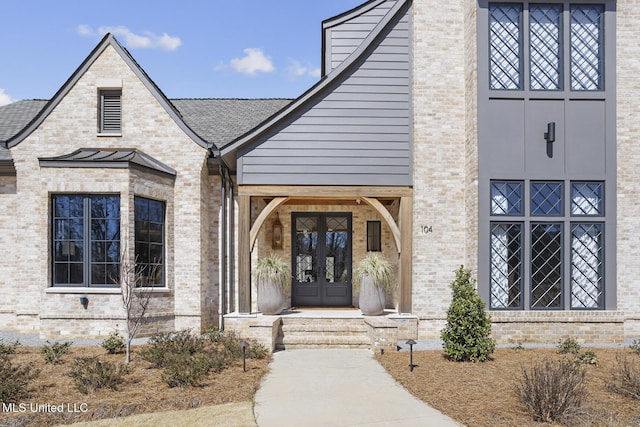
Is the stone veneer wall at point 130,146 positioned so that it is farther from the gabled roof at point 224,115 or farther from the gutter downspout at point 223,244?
the gabled roof at point 224,115

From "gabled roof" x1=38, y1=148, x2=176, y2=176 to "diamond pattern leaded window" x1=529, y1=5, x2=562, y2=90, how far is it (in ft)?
26.9

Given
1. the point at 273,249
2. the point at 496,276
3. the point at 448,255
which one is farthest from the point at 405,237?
the point at 273,249

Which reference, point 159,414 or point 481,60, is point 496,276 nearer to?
point 481,60

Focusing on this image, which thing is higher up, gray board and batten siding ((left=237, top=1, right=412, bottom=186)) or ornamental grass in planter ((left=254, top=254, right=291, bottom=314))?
gray board and batten siding ((left=237, top=1, right=412, bottom=186))

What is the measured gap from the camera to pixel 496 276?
10.3 metres

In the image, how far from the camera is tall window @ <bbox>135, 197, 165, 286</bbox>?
10.8m

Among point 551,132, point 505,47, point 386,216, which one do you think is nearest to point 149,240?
point 386,216

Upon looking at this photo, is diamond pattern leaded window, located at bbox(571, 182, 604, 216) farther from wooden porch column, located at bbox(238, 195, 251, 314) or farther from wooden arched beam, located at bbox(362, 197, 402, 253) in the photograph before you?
wooden porch column, located at bbox(238, 195, 251, 314)

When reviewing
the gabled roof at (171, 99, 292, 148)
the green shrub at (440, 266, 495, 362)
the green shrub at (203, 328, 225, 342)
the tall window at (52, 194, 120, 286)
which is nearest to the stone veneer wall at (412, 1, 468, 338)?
the green shrub at (440, 266, 495, 362)

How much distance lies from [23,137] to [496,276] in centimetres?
1093

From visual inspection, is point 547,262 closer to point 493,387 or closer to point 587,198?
point 587,198

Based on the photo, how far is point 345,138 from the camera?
1109cm

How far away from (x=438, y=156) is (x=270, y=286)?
4.68 meters

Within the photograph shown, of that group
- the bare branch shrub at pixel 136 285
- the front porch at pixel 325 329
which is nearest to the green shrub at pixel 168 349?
the bare branch shrub at pixel 136 285
